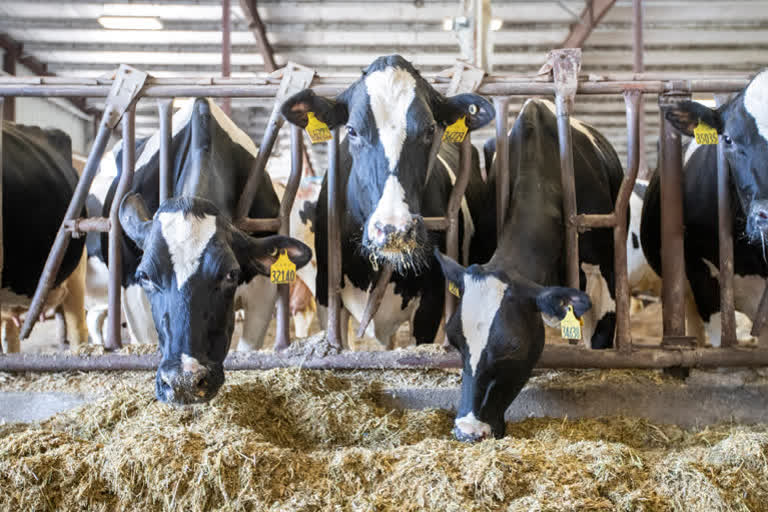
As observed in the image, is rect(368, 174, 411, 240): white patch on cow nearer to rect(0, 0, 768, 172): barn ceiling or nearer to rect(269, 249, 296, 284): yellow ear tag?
rect(269, 249, 296, 284): yellow ear tag

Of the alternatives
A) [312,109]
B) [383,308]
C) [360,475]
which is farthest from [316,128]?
[360,475]

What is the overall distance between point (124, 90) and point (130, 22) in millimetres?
9176

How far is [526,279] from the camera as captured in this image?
143 inches

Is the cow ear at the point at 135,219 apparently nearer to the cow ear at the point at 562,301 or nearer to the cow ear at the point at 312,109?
the cow ear at the point at 312,109

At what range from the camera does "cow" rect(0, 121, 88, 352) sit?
17.2ft

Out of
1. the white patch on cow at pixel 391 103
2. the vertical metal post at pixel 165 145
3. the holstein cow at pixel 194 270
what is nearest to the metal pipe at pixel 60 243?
the vertical metal post at pixel 165 145

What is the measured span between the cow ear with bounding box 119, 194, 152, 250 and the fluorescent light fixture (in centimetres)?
987

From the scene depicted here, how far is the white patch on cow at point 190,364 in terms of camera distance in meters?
3.04

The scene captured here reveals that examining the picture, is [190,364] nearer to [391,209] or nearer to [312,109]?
[391,209]

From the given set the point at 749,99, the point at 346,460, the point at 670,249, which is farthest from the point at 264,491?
the point at 749,99

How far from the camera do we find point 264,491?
2.72 metres

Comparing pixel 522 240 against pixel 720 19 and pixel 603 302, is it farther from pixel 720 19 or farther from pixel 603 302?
pixel 720 19

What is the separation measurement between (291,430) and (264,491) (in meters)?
0.99

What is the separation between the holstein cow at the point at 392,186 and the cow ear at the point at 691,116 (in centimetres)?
107
